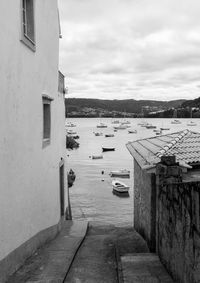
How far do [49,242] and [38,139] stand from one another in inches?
143

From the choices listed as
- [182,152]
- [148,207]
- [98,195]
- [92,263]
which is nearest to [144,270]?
[92,263]

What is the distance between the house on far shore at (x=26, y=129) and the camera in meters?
8.82

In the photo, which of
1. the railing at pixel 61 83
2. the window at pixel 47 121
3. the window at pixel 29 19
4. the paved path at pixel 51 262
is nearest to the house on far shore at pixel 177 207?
the paved path at pixel 51 262

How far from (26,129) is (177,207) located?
417cm

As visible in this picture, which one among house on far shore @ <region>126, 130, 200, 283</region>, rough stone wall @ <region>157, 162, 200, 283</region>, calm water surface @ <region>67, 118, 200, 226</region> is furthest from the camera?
calm water surface @ <region>67, 118, 200, 226</region>

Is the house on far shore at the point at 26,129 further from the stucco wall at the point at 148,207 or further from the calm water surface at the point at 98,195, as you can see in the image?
the calm water surface at the point at 98,195

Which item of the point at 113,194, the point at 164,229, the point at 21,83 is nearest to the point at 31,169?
the point at 21,83

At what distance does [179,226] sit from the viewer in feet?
26.8

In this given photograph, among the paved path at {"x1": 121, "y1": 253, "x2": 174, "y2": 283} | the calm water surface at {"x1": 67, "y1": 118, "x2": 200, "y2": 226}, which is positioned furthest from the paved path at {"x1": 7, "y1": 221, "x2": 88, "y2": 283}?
the calm water surface at {"x1": 67, "y1": 118, "x2": 200, "y2": 226}

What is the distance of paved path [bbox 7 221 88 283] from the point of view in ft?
31.4

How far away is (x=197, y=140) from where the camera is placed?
1341 centimetres

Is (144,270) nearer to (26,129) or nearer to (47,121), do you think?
(26,129)

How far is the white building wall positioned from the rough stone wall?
319cm

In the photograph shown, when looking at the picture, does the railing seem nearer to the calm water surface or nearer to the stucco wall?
the stucco wall
